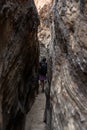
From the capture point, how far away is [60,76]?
7.89m

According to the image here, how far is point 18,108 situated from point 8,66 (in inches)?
87.1

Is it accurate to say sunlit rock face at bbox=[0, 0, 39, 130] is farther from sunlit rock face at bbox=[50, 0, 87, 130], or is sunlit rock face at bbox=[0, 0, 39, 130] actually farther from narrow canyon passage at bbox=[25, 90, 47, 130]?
sunlit rock face at bbox=[50, 0, 87, 130]

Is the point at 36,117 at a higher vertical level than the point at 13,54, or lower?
lower

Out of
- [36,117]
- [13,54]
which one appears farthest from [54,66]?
[36,117]

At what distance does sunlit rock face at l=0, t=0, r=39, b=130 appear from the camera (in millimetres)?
8422

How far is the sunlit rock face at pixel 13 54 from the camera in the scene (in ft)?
27.6

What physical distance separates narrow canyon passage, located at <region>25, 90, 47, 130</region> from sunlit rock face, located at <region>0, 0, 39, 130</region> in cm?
56

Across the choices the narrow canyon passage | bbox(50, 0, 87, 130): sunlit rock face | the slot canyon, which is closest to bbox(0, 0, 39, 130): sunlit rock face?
the slot canyon

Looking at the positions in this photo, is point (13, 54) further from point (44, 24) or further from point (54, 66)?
point (44, 24)

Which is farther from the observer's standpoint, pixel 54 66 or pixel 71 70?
pixel 54 66

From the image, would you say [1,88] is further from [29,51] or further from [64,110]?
[29,51]

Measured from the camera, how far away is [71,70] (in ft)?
23.1

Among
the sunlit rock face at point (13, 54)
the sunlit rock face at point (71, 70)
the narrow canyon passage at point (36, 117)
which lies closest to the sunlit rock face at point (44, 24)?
the narrow canyon passage at point (36, 117)

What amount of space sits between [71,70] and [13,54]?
2.71m
